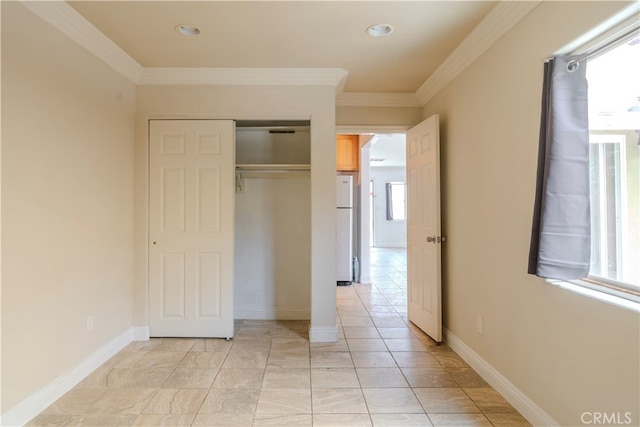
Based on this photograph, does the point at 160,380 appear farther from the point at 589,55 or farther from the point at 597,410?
the point at 589,55

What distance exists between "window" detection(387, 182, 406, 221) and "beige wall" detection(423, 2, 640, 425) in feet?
25.6

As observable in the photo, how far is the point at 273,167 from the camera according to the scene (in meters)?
3.54

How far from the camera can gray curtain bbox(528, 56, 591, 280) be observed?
5.35 ft

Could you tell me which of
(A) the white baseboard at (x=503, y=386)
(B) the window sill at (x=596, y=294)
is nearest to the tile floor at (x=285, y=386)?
(A) the white baseboard at (x=503, y=386)

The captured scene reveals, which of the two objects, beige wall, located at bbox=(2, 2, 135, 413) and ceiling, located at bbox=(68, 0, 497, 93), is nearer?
beige wall, located at bbox=(2, 2, 135, 413)

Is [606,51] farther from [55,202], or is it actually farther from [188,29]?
[55,202]

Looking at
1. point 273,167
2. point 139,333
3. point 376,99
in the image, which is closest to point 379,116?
point 376,99

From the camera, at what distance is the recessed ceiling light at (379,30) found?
2.38 metres

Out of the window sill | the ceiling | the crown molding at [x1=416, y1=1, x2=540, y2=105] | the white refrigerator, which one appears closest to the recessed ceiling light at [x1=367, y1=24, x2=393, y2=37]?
the ceiling

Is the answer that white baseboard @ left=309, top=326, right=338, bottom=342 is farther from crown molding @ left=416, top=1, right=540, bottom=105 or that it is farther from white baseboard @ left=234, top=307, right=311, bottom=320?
crown molding @ left=416, top=1, right=540, bottom=105

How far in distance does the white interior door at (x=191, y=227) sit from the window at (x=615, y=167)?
2679 mm

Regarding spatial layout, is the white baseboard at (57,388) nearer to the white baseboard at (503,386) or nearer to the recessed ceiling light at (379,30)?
the white baseboard at (503,386)

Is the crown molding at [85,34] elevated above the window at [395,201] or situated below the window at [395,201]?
above

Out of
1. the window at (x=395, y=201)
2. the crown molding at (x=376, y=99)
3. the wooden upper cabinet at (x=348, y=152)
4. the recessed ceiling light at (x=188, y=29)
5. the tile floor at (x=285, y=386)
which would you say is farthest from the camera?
the window at (x=395, y=201)
